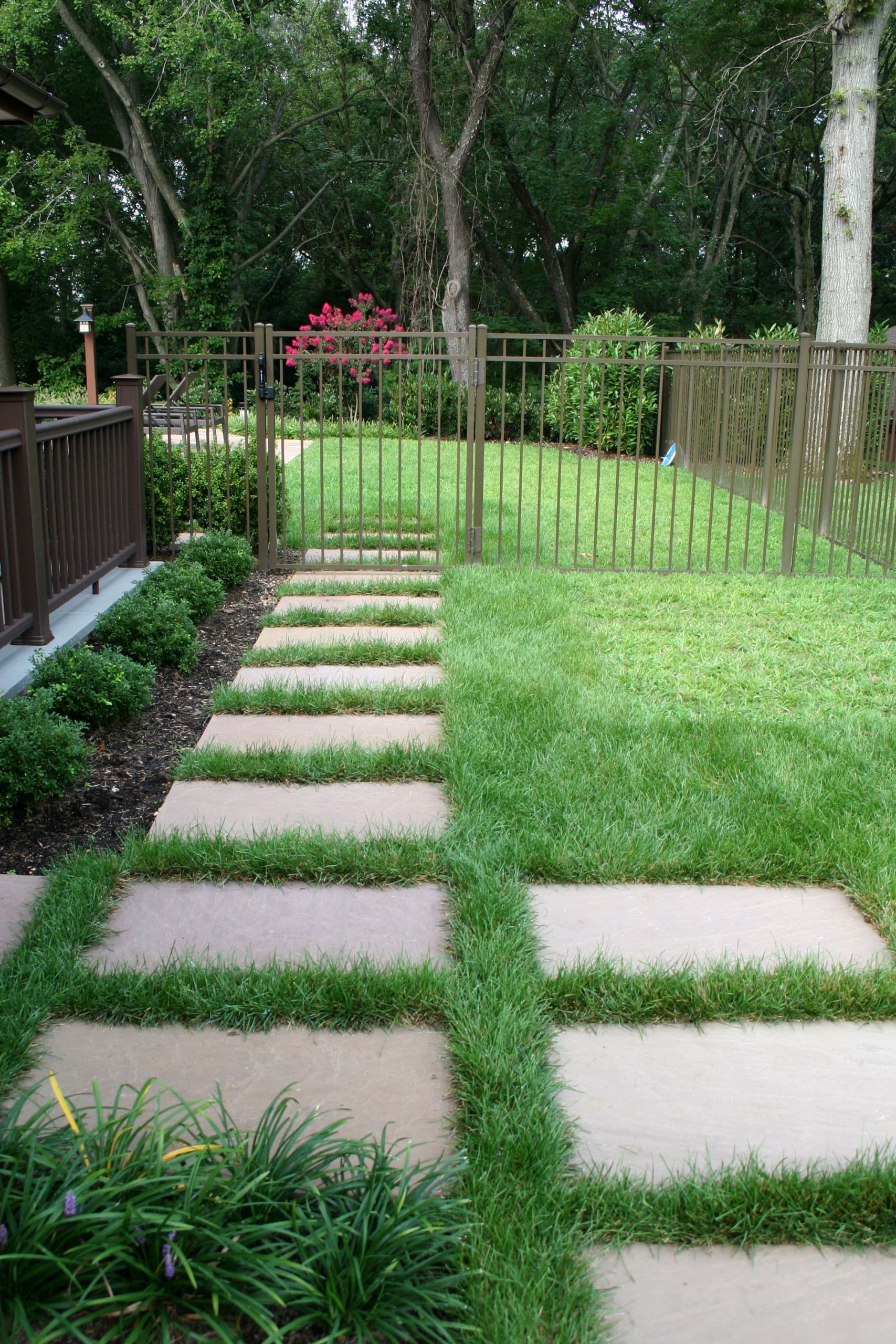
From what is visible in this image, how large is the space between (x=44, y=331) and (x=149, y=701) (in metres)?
25.9

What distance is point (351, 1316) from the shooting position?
1.71 m

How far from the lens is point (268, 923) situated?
3.00 meters

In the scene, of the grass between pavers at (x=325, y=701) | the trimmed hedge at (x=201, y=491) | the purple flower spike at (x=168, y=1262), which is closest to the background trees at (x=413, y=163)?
the trimmed hedge at (x=201, y=491)

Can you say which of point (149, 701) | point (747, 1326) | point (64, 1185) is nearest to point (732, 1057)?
point (747, 1326)

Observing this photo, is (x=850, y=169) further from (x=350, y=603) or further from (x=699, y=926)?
(x=699, y=926)

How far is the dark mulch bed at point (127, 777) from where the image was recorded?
3.58 meters

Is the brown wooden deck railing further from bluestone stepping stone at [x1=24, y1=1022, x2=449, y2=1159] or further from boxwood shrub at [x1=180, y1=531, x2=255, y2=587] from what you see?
bluestone stepping stone at [x1=24, y1=1022, x2=449, y2=1159]

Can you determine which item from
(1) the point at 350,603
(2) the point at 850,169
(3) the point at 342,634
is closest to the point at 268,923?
(3) the point at 342,634

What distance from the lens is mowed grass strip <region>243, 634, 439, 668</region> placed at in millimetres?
5484

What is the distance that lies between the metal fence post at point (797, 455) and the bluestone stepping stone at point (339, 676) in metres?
3.64

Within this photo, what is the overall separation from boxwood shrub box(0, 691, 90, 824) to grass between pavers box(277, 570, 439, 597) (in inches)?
128

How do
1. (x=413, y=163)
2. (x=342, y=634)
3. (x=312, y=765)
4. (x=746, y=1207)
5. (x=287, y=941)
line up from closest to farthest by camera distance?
(x=746, y=1207) → (x=287, y=941) → (x=312, y=765) → (x=342, y=634) → (x=413, y=163)

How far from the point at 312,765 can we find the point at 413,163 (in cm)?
2094

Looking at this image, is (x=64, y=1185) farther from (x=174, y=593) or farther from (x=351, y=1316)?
(x=174, y=593)
